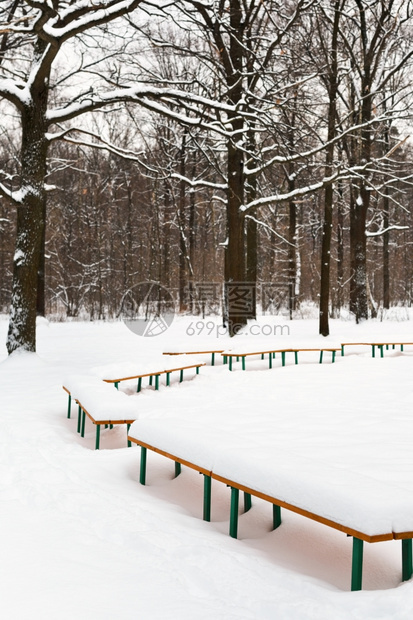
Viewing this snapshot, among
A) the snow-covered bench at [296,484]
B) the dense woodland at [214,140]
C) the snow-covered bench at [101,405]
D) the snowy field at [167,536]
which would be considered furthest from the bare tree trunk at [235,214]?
the snow-covered bench at [296,484]

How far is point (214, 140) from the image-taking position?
40.7ft

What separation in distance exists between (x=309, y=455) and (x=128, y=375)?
4497 mm

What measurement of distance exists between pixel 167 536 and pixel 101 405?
215 centimetres

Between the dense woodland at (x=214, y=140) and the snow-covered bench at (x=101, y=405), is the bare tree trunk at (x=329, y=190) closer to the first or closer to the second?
the dense woodland at (x=214, y=140)

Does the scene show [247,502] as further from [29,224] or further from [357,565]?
[29,224]

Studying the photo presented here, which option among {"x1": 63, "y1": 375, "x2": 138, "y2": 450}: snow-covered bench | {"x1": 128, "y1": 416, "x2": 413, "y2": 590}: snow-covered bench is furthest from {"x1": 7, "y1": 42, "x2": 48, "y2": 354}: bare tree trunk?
{"x1": 128, "y1": 416, "x2": 413, "y2": 590}: snow-covered bench

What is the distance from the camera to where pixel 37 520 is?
3.16 metres

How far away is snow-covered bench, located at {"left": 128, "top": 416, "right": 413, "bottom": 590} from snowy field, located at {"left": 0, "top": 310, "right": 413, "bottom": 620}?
0.20 meters

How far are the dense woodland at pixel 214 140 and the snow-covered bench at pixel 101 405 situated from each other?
157 inches

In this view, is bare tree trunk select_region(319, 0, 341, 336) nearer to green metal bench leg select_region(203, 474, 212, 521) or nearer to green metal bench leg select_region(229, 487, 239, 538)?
green metal bench leg select_region(203, 474, 212, 521)

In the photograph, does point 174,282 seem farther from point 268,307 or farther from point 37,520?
point 37,520

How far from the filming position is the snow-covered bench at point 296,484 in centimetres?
240

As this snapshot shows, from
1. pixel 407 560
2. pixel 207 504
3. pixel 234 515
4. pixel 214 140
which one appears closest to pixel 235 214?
pixel 214 140

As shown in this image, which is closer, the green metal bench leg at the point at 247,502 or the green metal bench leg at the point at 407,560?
the green metal bench leg at the point at 407,560
